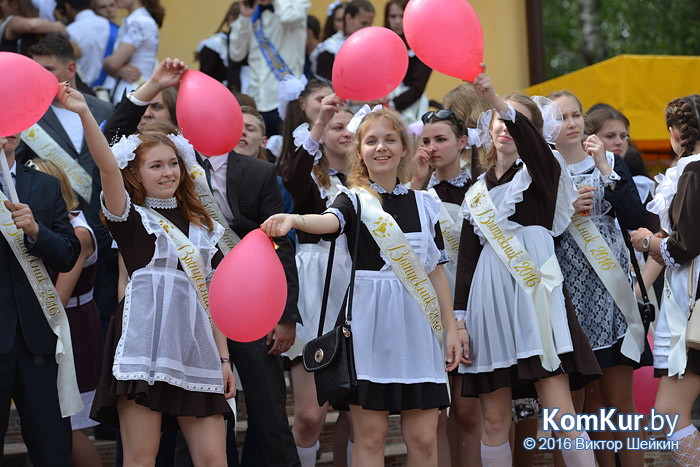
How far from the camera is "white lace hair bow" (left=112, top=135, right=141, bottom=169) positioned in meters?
4.23

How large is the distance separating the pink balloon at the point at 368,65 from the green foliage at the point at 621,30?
20.4 meters

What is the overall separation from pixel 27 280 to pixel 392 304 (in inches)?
70.2

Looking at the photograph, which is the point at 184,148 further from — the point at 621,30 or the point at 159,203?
the point at 621,30

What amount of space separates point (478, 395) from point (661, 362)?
36.2 inches

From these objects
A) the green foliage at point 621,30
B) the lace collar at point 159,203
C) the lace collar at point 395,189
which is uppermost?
the green foliage at point 621,30

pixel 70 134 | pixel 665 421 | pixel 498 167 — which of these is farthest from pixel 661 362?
pixel 70 134

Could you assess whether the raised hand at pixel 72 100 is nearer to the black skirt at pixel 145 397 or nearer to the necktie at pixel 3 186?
the necktie at pixel 3 186

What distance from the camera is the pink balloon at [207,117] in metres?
4.23

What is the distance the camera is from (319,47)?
27.7 ft

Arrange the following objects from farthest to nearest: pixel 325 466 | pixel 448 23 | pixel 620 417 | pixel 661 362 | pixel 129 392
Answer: pixel 325 466 → pixel 620 417 → pixel 661 362 → pixel 448 23 → pixel 129 392

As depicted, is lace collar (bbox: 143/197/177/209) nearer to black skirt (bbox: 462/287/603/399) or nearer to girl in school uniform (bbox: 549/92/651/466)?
black skirt (bbox: 462/287/603/399)

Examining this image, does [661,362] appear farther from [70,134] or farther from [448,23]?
[70,134]

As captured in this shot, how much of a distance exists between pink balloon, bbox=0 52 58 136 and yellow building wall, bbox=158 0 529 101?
21.2ft

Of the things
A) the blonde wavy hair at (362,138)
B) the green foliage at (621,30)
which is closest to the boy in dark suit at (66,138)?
the blonde wavy hair at (362,138)
